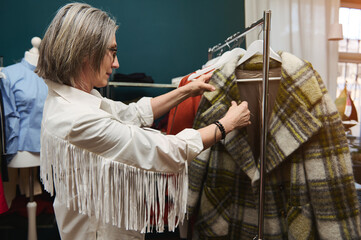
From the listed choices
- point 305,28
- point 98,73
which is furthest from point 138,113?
point 305,28

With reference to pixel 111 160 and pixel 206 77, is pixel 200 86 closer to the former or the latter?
pixel 206 77

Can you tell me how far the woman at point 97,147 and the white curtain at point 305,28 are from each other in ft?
5.91

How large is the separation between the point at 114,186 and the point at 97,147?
127 millimetres

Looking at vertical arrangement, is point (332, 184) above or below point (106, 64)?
below

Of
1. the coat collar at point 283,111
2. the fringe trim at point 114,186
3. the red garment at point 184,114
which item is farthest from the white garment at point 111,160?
the red garment at point 184,114

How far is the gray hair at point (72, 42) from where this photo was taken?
2.86ft

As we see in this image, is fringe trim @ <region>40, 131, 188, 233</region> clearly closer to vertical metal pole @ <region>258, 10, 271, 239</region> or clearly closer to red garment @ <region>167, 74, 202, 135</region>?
vertical metal pole @ <region>258, 10, 271, 239</region>

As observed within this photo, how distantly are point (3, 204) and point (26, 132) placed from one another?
428 mm

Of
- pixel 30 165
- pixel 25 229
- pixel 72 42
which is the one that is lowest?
pixel 25 229

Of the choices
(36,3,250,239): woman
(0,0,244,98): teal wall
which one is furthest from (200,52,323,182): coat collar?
(0,0,244,98): teal wall

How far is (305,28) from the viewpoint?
2523 millimetres

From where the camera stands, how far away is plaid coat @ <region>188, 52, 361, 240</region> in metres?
0.97

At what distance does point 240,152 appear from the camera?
3.53 ft

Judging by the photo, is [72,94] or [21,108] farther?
[21,108]
